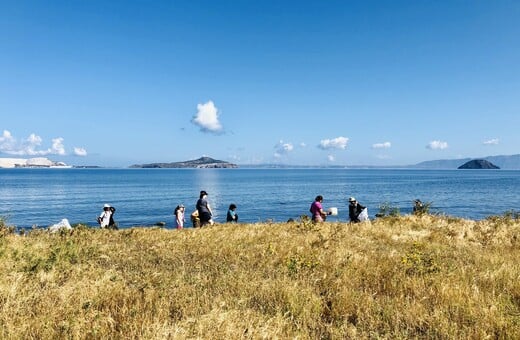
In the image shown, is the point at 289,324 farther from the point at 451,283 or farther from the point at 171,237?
the point at 171,237

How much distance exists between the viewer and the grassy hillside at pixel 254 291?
5.10 m

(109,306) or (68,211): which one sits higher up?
(109,306)

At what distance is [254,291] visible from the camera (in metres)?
6.91

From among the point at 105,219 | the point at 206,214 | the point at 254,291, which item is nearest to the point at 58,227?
the point at 105,219

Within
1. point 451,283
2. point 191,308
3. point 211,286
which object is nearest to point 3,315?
point 191,308

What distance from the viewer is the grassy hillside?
510cm

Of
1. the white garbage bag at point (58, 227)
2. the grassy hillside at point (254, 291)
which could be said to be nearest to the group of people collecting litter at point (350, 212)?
the grassy hillside at point (254, 291)

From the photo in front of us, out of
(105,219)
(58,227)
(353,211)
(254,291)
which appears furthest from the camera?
(353,211)

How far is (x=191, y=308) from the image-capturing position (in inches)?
230

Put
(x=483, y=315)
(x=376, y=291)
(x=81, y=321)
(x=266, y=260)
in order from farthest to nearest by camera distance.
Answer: (x=266, y=260), (x=376, y=291), (x=483, y=315), (x=81, y=321)

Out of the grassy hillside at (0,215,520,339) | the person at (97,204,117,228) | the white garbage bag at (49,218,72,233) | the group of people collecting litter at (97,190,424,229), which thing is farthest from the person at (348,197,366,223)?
the white garbage bag at (49,218,72,233)

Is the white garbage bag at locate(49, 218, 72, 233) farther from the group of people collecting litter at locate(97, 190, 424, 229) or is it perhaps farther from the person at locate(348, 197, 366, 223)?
the person at locate(348, 197, 366, 223)

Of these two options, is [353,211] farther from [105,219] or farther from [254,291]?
[254,291]

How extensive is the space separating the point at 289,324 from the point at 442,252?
799cm
